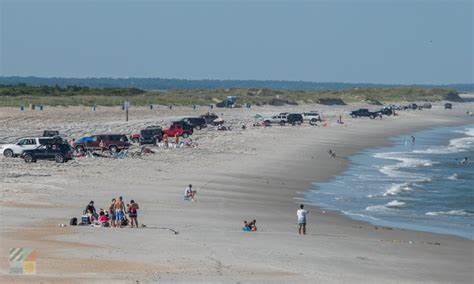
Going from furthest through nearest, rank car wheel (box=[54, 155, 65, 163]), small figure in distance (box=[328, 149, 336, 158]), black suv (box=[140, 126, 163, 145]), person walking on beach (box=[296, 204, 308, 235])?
small figure in distance (box=[328, 149, 336, 158])
black suv (box=[140, 126, 163, 145])
car wheel (box=[54, 155, 65, 163])
person walking on beach (box=[296, 204, 308, 235])

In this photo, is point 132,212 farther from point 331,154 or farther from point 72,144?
point 331,154

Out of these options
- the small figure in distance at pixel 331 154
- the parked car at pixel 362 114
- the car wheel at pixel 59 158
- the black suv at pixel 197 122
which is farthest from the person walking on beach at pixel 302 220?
the parked car at pixel 362 114

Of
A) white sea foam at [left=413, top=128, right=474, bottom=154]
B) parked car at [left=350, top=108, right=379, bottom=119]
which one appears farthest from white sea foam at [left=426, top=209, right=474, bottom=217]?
parked car at [left=350, top=108, right=379, bottom=119]

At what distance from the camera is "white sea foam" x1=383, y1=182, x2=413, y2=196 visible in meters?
42.1

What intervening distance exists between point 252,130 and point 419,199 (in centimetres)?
3542

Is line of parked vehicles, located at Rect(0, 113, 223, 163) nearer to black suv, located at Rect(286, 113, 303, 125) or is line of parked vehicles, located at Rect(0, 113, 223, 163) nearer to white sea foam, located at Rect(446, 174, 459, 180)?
white sea foam, located at Rect(446, 174, 459, 180)

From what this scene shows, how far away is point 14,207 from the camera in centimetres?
3078

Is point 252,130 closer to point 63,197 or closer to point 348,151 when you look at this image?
point 348,151

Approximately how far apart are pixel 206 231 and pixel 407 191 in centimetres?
1662

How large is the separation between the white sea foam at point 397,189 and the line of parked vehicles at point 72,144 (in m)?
15.1

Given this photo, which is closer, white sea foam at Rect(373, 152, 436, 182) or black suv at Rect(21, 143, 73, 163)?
black suv at Rect(21, 143, 73, 163)

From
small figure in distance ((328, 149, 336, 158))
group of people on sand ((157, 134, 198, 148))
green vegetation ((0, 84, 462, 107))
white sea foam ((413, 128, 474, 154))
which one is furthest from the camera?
green vegetation ((0, 84, 462, 107))

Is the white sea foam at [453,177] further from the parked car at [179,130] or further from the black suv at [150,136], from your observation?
the parked car at [179,130]

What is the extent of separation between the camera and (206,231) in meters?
28.5
